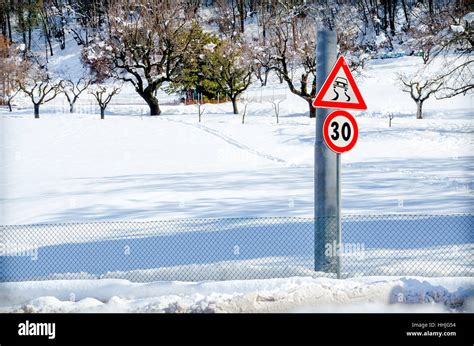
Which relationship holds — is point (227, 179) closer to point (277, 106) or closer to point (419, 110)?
point (277, 106)

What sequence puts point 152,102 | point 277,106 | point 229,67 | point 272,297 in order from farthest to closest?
1. point 277,106
2. point 152,102
3. point 229,67
4. point 272,297

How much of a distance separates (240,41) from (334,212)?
682 cm

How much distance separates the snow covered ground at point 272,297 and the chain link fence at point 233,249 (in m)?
0.48

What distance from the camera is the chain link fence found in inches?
233

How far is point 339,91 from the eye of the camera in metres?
5.25

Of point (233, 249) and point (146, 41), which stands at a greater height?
point (146, 41)

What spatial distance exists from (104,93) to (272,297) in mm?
11468

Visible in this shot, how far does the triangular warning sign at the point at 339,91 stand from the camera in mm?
5188

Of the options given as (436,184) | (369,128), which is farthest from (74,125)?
(436,184)

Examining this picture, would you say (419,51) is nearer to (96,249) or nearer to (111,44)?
(111,44)

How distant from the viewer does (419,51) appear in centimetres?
1261

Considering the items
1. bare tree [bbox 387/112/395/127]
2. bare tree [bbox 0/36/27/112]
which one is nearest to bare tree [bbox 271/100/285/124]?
bare tree [bbox 387/112/395/127]

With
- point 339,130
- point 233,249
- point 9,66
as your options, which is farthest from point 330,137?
point 9,66

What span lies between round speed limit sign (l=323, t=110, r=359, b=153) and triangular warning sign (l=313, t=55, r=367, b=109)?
9 cm
